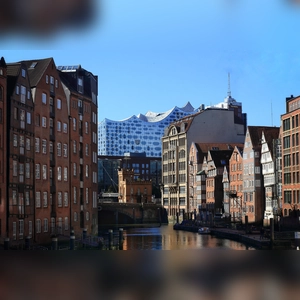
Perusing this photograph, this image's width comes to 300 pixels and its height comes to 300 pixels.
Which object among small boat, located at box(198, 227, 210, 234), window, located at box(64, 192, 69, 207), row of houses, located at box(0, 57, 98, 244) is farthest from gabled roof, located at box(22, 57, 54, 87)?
small boat, located at box(198, 227, 210, 234)

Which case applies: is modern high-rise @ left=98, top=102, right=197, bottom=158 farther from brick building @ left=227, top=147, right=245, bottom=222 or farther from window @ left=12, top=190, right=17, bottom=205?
window @ left=12, top=190, right=17, bottom=205

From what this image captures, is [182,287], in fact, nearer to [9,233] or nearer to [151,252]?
[151,252]

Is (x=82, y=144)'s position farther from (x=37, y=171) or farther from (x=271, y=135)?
(x=271, y=135)

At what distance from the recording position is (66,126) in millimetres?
6664

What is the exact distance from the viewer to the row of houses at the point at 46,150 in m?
6.22

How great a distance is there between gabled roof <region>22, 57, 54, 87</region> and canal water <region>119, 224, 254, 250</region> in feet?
6.89

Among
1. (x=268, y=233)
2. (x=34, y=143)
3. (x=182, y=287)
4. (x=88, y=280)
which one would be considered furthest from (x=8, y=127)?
A: (x=268, y=233)

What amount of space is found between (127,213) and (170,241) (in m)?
0.60

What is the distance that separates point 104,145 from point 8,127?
1.16m

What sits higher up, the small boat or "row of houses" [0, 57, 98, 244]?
"row of houses" [0, 57, 98, 244]

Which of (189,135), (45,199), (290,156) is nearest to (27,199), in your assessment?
(45,199)

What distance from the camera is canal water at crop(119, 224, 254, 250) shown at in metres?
7.01

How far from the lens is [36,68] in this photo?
634cm
